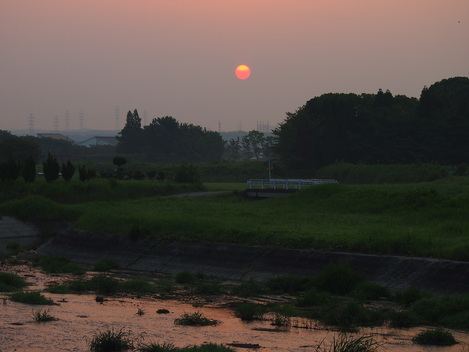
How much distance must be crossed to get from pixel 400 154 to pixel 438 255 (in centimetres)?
6526

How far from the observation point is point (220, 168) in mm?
116625

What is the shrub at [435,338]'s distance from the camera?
2378cm

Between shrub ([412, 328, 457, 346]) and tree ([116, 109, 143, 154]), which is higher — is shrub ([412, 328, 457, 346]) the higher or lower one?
the lower one

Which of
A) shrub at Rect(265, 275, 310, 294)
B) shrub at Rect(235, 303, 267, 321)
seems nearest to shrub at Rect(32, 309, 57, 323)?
shrub at Rect(235, 303, 267, 321)

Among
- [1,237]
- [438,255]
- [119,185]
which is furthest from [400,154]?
[438,255]

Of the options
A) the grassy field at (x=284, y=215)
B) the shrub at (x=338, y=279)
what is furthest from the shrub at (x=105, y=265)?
the shrub at (x=338, y=279)

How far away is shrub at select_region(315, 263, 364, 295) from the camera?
3177cm

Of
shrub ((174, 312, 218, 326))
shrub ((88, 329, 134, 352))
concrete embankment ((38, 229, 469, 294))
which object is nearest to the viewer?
shrub ((88, 329, 134, 352))

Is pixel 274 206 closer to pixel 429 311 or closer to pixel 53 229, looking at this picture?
pixel 53 229

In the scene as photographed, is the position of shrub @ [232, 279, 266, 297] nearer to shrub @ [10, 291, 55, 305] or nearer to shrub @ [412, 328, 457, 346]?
shrub @ [10, 291, 55, 305]

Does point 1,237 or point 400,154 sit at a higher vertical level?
point 400,154

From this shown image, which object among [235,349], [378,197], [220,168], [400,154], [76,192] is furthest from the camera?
[220,168]

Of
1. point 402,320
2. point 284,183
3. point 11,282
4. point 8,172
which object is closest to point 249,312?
point 402,320

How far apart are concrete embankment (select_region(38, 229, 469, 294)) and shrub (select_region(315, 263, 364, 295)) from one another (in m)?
1.07
